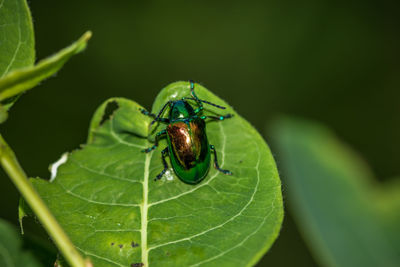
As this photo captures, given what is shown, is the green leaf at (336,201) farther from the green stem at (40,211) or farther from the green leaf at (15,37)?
the green leaf at (15,37)

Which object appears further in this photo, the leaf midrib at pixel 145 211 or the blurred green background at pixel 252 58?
the blurred green background at pixel 252 58

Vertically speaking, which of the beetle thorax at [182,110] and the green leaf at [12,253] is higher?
the beetle thorax at [182,110]

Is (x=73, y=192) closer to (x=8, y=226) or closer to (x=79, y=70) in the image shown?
(x=8, y=226)

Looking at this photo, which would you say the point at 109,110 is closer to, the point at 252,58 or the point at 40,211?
the point at 40,211

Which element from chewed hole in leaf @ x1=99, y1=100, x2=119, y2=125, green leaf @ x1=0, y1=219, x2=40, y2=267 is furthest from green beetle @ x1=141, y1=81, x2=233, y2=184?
green leaf @ x1=0, y1=219, x2=40, y2=267

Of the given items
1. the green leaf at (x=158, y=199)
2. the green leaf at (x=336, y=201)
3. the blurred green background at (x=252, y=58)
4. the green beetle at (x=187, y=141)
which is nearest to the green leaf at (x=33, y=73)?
the green leaf at (x=158, y=199)

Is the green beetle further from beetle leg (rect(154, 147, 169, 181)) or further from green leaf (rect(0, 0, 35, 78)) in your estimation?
green leaf (rect(0, 0, 35, 78))

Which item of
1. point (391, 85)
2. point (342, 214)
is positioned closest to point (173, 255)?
point (342, 214)
